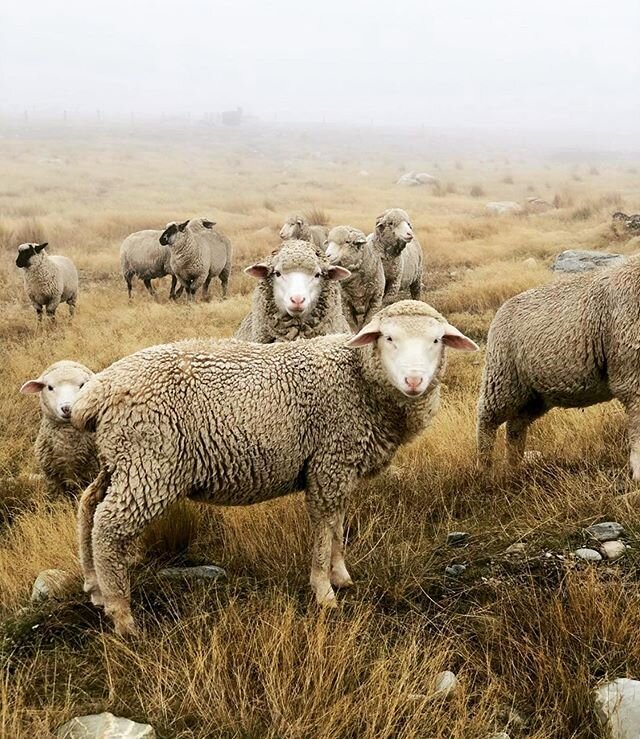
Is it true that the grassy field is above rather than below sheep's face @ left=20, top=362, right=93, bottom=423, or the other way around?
below

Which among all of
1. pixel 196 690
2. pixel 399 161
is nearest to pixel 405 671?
pixel 196 690

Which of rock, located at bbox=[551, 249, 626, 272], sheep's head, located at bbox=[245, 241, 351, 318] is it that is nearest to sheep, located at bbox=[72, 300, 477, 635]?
sheep's head, located at bbox=[245, 241, 351, 318]

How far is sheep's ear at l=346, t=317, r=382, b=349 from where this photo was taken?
3082mm

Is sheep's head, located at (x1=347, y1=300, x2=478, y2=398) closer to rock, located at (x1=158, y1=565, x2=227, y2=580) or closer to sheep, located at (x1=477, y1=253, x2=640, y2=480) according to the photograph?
rock, located at (x1=158, y1=565, x2=227, y2=580)

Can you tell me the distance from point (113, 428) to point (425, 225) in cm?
1826

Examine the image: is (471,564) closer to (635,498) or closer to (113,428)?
(635,498)

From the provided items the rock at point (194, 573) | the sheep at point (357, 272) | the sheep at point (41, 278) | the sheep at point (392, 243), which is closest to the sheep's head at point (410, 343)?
the rock at point (194, 573)

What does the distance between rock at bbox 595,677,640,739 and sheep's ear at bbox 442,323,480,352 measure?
145cm

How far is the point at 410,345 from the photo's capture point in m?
2.96

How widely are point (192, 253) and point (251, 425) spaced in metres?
10.4

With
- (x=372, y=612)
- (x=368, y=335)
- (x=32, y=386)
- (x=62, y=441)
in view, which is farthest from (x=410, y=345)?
(x=62, y=441)

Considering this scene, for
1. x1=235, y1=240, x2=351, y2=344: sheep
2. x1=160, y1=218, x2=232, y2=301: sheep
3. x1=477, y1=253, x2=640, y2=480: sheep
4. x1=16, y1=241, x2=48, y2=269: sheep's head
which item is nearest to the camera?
x1=477, y1=253, x2=640, y2=480: sheep

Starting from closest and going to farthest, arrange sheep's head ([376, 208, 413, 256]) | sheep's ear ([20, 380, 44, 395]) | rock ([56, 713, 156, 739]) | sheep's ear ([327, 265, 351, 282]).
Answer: rock ([56, 713, 156, 739]) → sheep's ear ([20, 380, 44, 395]) → sheep's ear ([327, 265, 351, 282]) → sheep's head ([376, 208, 413, 256])

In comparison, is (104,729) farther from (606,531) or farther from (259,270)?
(259,270)
